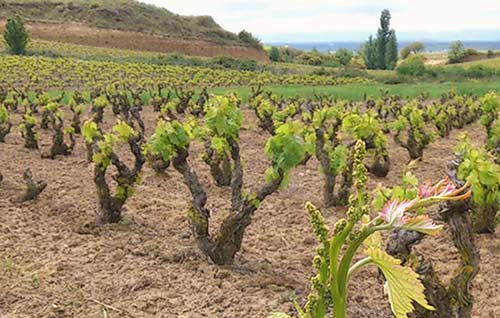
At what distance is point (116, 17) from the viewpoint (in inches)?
3184

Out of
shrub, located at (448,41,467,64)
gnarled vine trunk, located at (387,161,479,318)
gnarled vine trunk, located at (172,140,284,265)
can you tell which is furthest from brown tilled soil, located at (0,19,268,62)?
gnarled vine trunk, located at (387,161,479,318)

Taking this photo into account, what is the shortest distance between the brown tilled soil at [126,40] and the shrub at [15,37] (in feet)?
69.7

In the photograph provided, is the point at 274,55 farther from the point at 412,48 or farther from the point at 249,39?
the point at 412,48

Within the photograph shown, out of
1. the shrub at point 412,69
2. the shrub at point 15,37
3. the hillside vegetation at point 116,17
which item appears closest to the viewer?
the shrub at point 15,37

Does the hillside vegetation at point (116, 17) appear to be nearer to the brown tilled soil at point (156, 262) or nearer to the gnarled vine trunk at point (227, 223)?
the brown tilled soil at point (156, 262)

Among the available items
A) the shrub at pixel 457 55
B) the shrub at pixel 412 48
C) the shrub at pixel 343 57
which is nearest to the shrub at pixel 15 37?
the shrub at pixel 343 57

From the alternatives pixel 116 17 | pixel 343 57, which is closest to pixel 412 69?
pixel 343 57

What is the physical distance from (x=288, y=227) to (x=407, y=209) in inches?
247

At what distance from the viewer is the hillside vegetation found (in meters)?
78.6

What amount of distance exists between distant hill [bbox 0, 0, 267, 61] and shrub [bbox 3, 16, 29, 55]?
2132 cm

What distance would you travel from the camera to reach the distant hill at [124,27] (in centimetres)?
7238

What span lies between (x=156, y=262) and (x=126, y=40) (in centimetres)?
7035

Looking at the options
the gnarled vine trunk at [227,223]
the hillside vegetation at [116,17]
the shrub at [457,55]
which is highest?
the hillside vegetation at [116,17]

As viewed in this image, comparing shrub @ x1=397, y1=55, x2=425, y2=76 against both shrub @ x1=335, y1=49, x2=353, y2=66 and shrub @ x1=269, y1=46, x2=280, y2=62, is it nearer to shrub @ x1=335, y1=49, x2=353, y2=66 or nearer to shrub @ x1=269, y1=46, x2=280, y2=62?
shrub @ x1=335, y1=49, x2=353, y2=66
